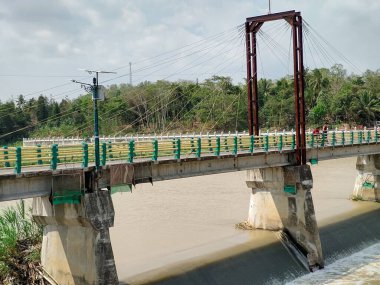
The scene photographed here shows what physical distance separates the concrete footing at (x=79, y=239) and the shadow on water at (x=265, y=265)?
3.24 metres

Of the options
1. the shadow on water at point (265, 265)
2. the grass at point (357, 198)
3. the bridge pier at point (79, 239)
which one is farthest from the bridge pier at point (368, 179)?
the bridge pier at point (79, 239)

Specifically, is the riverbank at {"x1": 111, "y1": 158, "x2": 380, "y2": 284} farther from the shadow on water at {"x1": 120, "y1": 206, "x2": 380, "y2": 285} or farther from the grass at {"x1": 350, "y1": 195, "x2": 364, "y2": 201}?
the grass at {"x1": 350, "y1": 195, "x2": 364, "y2": 201}

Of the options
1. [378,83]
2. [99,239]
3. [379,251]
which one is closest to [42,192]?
[99,239]

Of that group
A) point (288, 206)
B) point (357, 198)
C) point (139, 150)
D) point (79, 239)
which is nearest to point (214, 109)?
point (357, 198)

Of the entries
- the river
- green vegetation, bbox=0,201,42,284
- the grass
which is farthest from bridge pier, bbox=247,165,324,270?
the grass

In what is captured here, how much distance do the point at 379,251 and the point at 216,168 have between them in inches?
487

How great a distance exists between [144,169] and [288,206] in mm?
11778

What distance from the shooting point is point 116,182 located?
18.6 meters

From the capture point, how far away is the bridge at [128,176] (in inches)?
671

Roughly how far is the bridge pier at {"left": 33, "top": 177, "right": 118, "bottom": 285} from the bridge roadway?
28.0 inches

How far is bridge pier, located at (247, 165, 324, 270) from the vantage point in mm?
27062

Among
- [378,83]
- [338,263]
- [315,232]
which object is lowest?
[338,263]

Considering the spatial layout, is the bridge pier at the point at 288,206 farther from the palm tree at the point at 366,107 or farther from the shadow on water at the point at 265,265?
the palm tree at the point at 366,107

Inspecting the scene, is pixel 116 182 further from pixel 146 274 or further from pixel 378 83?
pixel 378 83
